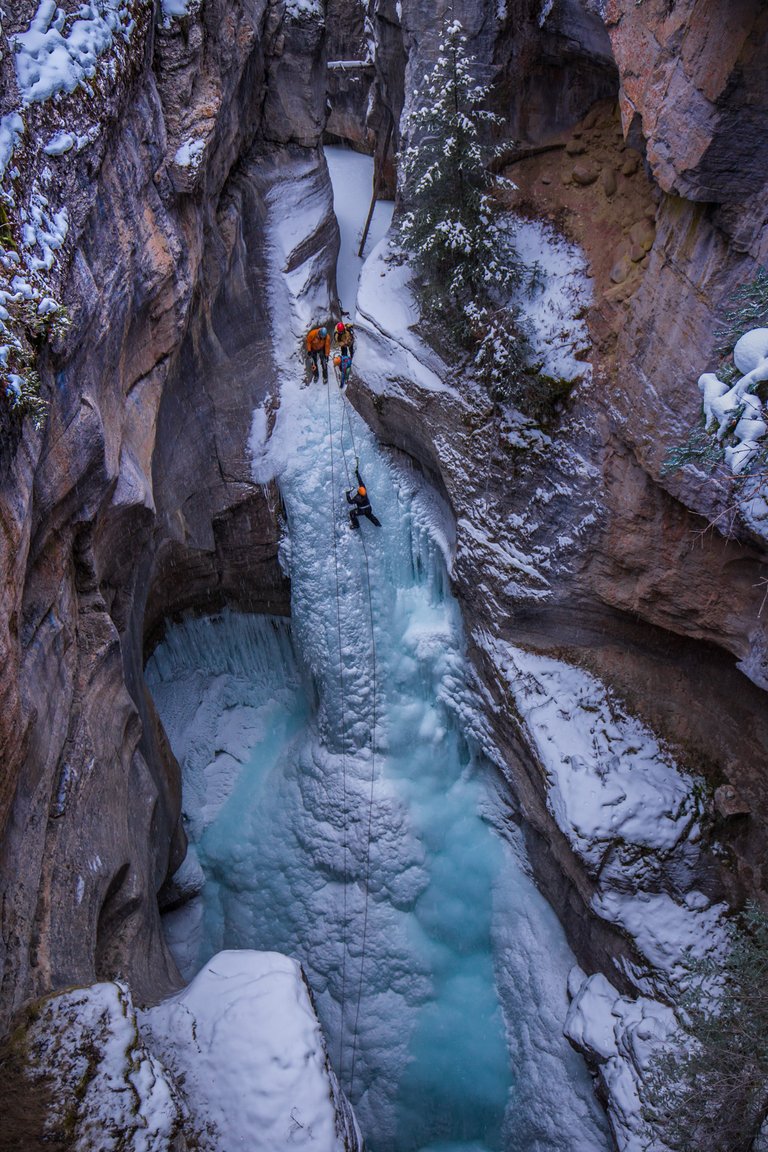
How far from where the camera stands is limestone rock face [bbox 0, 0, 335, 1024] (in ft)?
20.6

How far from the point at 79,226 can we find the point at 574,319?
24.7ft

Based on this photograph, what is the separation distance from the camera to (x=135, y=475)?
9.38 meters

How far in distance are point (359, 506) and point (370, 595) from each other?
1.72 metres

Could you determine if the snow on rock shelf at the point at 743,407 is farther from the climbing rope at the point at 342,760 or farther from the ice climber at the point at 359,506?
the climbing rope at the point at 342,760

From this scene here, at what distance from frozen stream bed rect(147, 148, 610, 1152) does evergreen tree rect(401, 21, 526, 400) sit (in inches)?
132

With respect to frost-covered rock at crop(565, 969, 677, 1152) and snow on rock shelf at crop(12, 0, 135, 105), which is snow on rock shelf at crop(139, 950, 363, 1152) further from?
snow on rock shelf at crop(12, 0, 135, 105)

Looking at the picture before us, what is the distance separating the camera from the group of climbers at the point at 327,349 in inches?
603

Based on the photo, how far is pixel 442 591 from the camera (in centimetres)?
1381

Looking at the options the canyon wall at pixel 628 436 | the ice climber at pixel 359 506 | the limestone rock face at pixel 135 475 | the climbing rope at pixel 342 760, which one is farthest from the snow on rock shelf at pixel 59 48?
the climbing rope at pixel 342 760

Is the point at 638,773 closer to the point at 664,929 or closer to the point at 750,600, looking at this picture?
the point at 664,929

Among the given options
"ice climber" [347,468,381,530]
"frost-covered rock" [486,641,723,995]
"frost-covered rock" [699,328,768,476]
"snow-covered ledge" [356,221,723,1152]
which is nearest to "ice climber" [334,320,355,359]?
"snow-covered ledge" [356,221,723,1152]

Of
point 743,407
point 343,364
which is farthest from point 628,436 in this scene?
point 343,364

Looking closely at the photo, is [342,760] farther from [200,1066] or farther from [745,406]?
[745,406]

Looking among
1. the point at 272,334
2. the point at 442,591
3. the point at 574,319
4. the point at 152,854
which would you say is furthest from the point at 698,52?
the point at 152,854
